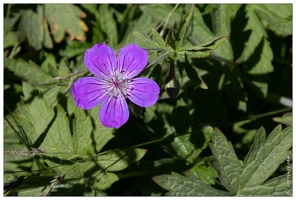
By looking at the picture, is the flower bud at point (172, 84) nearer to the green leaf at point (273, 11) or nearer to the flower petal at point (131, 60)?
the flower petal at point (131, 60)

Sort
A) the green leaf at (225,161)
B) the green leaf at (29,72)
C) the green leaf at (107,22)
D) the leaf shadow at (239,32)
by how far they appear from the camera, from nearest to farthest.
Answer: the green leaf at (225,161) < the leaf shadow at (239,32) < the green leaf at (29,72) < the green leaf at (107,22)

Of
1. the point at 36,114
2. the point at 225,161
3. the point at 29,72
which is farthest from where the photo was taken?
the point at 29,72

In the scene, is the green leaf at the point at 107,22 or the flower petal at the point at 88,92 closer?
the flower petal at the point at 88,92

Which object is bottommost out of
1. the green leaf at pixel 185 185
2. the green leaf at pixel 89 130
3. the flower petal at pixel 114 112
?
the green leaf at pixel 185 185

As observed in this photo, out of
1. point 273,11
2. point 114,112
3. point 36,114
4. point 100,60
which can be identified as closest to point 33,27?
point 36,114

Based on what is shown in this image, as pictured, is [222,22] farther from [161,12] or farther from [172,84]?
[172,84]

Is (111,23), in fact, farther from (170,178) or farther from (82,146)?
(170,178)

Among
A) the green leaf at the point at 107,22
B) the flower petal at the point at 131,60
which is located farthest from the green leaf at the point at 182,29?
the green leaf at the point at 107,22
